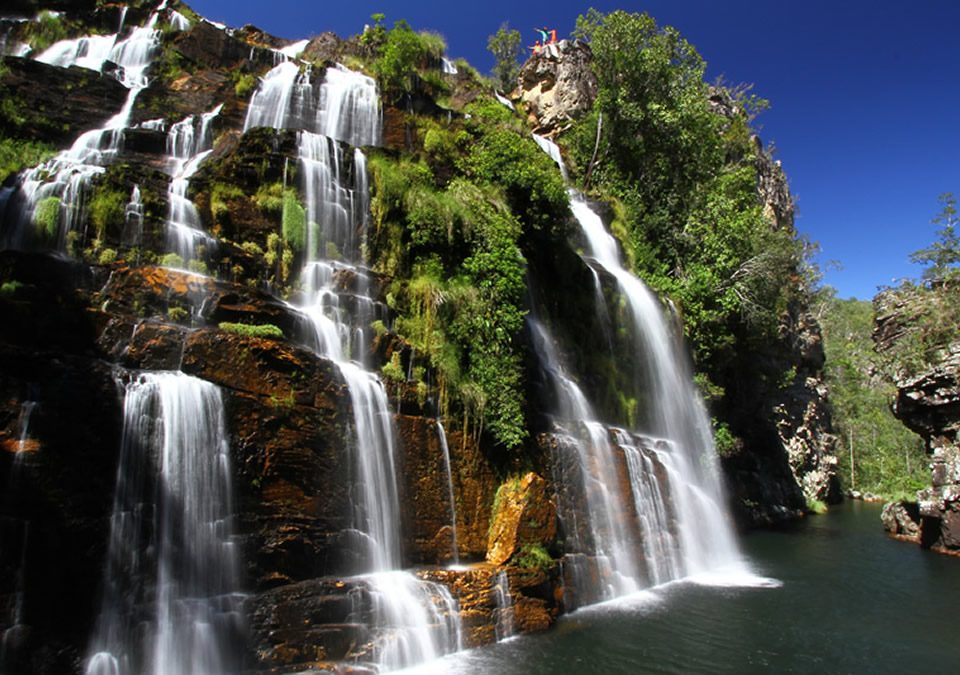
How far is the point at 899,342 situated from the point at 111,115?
95.0 feet

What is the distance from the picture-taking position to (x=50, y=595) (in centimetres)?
710

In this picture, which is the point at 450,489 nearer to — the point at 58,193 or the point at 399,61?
the point at 58,193

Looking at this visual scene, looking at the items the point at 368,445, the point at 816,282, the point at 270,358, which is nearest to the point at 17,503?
the point at 270,358

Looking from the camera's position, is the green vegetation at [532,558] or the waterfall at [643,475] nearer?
the green vegetation at [532,558]

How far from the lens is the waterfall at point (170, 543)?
25.0 feet

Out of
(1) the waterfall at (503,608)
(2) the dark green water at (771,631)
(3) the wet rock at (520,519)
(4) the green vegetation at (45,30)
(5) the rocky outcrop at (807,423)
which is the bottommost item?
(2) the dark green water at (771,631)

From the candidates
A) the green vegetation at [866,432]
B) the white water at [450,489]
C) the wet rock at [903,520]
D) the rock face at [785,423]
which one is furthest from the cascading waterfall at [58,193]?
the green vegetation at [866,432]

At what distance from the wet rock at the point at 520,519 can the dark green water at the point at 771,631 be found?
1578 millimetres

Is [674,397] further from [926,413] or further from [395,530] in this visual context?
[395,530]

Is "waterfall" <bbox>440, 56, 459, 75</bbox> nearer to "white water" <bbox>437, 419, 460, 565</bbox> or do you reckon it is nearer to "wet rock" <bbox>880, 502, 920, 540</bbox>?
"white water" <bbox>437, 419, 460, 565</bbox>

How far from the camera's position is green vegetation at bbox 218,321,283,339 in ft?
32.7

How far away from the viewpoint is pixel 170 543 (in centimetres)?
817

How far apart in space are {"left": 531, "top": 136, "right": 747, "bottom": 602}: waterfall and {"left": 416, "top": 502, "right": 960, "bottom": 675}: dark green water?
0.96m

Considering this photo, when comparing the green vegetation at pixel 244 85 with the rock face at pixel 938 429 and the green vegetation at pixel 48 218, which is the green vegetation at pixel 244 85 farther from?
the rock face at pixel 938 429
